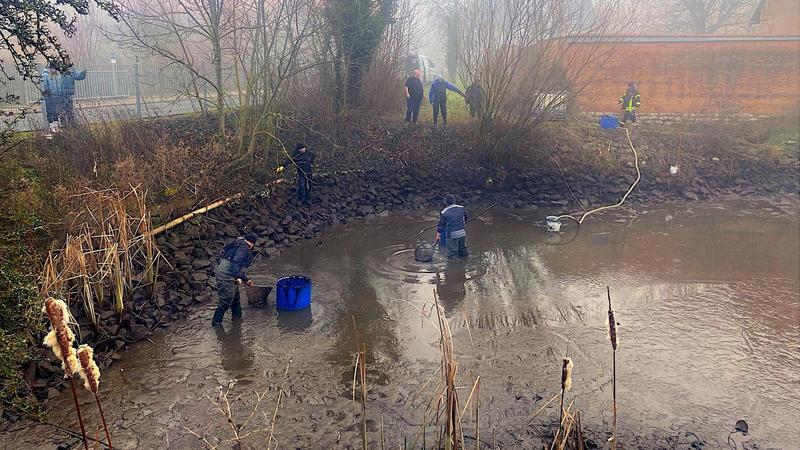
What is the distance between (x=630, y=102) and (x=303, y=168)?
14.1 meters

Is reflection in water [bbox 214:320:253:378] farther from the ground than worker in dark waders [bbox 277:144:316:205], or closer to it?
closer to it

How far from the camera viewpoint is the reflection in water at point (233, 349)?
8305 mm

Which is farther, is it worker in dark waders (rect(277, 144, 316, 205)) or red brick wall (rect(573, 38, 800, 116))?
red brick wall (rect(573, 38, 800, 116))

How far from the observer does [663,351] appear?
877 centimetres

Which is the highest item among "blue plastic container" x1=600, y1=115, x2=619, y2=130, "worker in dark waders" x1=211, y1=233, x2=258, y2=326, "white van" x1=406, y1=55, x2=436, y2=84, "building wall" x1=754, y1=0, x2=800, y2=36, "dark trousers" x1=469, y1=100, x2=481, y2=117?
"building wall" x1=754, y1=0, x2=800, y2=36

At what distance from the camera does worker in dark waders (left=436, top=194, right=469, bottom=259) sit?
12.5 meters

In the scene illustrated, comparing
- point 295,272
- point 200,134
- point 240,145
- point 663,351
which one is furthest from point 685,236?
point 200,134

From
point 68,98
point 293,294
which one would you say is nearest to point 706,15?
point 68,98

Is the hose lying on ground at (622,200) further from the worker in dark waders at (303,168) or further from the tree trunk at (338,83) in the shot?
the tree trunk at (338,83)

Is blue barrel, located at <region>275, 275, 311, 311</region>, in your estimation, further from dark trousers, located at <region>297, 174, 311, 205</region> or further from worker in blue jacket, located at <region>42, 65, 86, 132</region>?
worker in blue jacket, located at <region>42, 65, 86, 132</region>

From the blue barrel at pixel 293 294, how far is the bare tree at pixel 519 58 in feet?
34.4

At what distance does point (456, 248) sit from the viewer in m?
12.9

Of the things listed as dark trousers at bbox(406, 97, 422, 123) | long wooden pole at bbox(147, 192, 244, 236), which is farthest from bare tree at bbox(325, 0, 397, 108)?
long wooden pole at bbox(147, 192, 244, 236)

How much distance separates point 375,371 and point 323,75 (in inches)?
534
